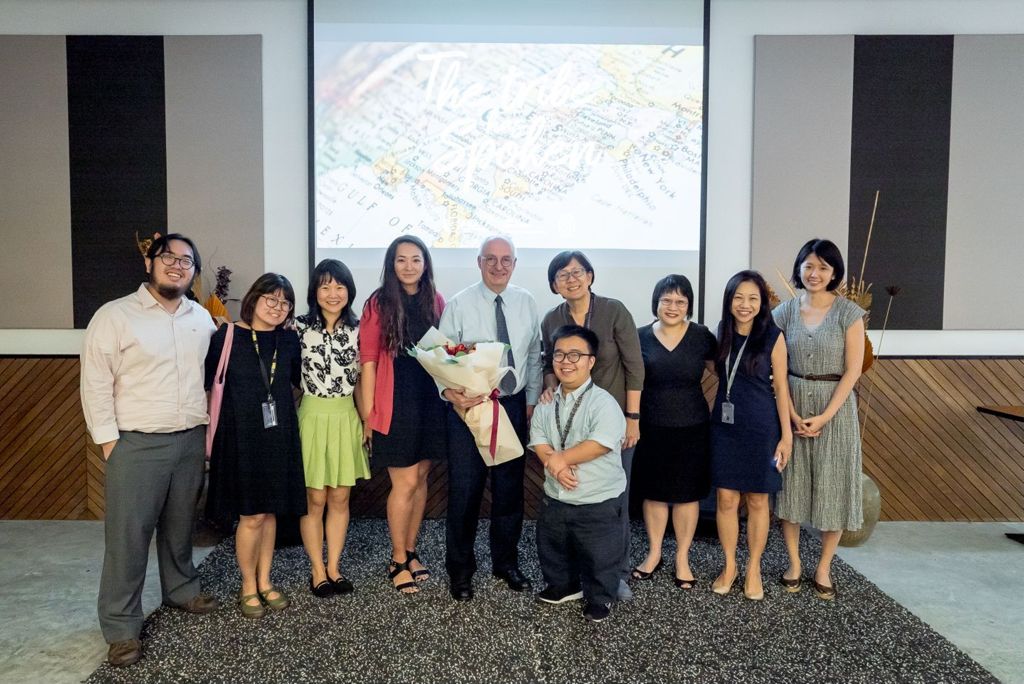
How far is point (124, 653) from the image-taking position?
2.47 metres

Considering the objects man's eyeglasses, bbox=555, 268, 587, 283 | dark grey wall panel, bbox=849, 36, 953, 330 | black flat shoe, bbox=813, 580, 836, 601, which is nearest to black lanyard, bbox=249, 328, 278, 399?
man's eyeglasses, bbox=555, 268, 587, 283

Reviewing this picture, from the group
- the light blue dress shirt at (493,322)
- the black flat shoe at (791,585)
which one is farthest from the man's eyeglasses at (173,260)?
the black flat shoe at (791,585)

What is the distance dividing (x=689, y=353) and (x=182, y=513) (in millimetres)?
2454

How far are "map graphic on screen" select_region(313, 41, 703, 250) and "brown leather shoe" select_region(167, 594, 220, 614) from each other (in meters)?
2.31

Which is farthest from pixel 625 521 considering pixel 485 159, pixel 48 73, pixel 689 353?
pixel 48 73

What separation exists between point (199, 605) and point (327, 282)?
161 cm

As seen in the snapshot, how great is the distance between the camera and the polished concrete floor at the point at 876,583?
8.50 feet

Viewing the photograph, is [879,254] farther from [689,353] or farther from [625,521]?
[625,521]

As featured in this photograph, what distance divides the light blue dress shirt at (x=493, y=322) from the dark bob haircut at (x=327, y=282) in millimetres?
441

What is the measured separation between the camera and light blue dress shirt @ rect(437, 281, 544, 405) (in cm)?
295

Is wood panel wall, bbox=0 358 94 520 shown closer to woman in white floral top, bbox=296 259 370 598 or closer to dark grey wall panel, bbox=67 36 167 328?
dark grey wall panel, bbox=67 36 167 328

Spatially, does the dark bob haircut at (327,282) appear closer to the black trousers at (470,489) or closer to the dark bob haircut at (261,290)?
the dark bob haircut at (261,290)

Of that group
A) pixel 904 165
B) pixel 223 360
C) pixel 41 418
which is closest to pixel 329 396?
pixel 223 360

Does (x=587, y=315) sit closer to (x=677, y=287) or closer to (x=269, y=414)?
(x=677, y=287)
